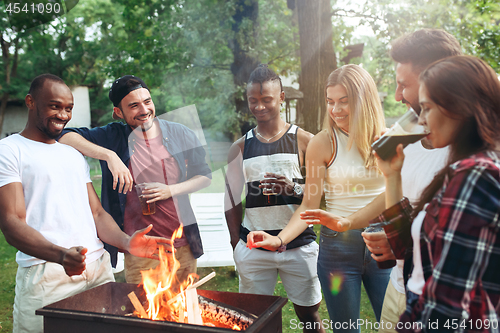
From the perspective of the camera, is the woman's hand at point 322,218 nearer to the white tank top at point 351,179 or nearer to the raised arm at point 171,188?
the white tank top at point 351,179

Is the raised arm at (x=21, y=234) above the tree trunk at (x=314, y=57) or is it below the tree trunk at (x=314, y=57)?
below

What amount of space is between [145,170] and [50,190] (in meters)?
0.77

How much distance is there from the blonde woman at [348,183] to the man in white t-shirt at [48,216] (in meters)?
1.10

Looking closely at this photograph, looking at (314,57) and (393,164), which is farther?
(314,57)

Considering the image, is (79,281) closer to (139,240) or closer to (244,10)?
(139,240)

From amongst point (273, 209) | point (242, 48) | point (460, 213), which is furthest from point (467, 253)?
point (242, 48)

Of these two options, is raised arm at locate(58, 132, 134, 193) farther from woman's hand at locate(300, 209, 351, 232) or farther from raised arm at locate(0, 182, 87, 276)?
woman's hand at locate(300, 209, 351, 232)

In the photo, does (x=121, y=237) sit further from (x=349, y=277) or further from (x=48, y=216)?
(x=349, y=277)

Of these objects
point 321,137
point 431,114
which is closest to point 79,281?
point 321,137

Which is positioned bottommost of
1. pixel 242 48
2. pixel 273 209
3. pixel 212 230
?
pixel 212 230

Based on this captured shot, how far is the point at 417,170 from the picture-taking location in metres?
1.76

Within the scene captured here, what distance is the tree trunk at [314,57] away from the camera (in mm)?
6883

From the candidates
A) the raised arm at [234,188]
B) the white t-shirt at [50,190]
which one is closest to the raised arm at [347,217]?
the raised arm at [234,188]

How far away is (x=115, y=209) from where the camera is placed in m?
2.93
